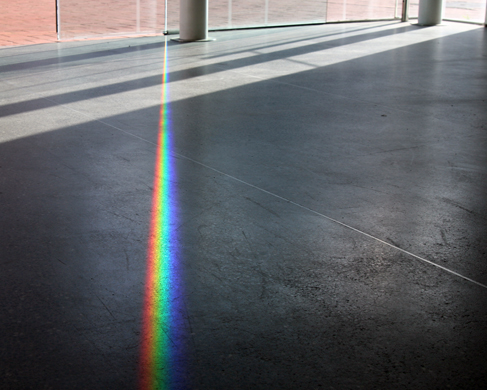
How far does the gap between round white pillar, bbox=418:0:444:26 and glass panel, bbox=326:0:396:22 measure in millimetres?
1539

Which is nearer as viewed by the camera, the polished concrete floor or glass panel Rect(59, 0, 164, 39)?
the polished concrete floor

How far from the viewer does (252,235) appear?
12.9 feet

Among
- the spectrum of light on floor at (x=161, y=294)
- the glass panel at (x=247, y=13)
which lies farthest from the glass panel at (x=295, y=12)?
the spectrum of light on floor at (x=161, y=294)

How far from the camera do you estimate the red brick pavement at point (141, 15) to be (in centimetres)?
1375

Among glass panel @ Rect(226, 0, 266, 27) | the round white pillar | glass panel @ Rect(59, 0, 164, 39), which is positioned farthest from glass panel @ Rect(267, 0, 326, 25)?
glass panel @ Rect(59, 0, 164, 39)

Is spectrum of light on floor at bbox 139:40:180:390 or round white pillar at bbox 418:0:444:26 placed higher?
round white pillar at bbox 418:0:444:26

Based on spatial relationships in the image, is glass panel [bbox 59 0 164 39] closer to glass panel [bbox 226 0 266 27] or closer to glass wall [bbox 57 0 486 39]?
glass wall [bbox 57 0 486 39]

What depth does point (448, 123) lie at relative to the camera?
269 inches

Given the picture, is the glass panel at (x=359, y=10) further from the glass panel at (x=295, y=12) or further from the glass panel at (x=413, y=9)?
the glass panel at (x=413, y=9)

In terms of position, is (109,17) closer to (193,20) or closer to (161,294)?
(193,20)

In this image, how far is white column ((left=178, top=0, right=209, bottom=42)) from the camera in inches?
508

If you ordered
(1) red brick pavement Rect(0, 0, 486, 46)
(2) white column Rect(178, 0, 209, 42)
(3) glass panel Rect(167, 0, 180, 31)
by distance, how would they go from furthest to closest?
(3) glass panel Rect(167, 0, 180, 31), (1) red brick pavement Rect(0, 0, 486, 46), (2) white column Rect(178, 0, 209, 42)

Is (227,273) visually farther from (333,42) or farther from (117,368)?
(333,42)

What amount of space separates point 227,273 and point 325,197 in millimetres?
1386
